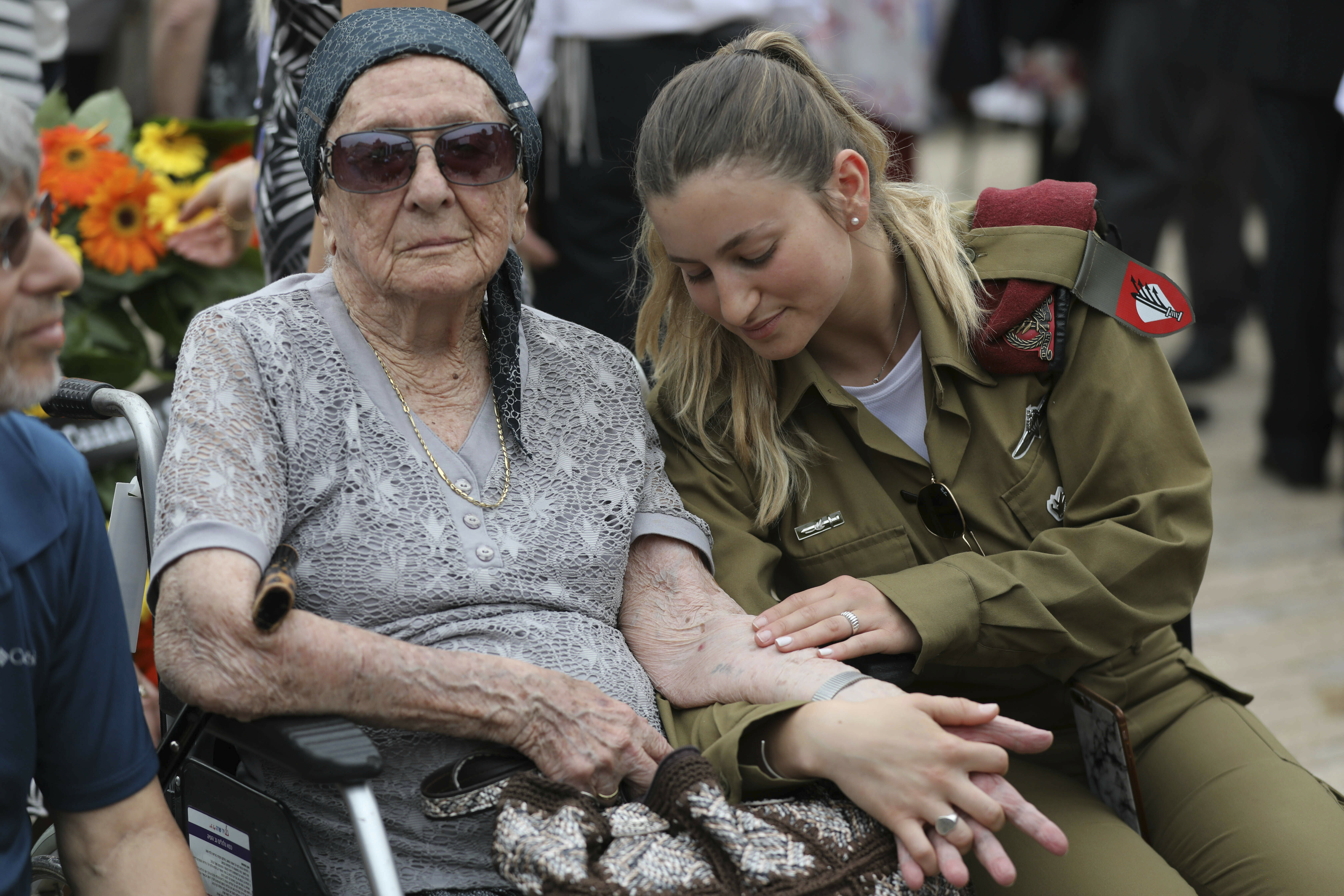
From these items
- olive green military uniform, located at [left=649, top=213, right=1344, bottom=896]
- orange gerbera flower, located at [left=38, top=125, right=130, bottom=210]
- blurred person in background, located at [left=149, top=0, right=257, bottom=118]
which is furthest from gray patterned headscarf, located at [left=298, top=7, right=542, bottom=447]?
blurred person in background, located at [left=149, top=0, right=257, bottom=118]

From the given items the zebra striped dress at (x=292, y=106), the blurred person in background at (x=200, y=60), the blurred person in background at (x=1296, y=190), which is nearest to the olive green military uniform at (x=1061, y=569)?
the zebra striped dress at (x=292, y=106)

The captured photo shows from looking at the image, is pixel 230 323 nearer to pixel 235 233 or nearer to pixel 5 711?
pixel 5 711

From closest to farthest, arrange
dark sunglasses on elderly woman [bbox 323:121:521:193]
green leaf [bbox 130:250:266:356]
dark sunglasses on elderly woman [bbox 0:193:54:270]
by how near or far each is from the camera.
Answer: dark sunglasses on elderly woman [bbox 0:193:54:270] < dark sunglasses on elderly woman [bbox 323:121:521:193] < green leaf [bbox 130:250:266:356]

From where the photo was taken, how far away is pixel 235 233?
3.48 metres

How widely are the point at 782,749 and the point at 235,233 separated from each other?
218 cm

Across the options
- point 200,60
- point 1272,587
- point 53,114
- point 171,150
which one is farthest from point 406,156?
point 1272,587

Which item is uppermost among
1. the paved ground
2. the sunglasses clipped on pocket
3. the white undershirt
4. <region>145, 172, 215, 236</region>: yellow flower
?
the white undershirt

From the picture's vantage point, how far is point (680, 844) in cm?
184

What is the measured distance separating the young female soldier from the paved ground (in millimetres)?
520

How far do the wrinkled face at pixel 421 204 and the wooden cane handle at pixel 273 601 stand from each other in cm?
57

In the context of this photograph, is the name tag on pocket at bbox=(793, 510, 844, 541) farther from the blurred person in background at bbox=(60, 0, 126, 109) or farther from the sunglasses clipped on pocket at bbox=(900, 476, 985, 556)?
the blurred person in background at bbox=(60, 0, 126, 109)

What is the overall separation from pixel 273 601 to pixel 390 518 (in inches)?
12.7

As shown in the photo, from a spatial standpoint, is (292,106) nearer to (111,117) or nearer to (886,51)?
(111,117)

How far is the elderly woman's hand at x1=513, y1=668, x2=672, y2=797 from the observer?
199 centimetres
